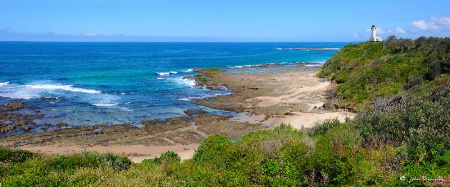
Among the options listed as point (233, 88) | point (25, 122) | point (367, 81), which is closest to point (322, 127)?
point (367, 81)

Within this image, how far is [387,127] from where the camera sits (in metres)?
13.0

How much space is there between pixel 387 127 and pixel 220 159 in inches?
259

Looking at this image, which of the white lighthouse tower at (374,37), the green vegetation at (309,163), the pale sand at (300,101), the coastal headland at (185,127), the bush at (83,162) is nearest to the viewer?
the green vegetation at (309,163)

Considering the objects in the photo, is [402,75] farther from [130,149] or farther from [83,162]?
[83,162]

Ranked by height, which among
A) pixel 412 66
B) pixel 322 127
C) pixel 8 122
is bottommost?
pixel 8 122

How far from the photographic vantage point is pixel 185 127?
26.1 meters

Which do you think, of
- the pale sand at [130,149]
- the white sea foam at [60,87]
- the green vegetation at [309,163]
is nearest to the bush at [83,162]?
the green vegetation at [309,163]

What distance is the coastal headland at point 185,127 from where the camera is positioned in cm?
2164

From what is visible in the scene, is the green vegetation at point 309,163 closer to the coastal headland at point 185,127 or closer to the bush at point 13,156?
the bush at point 13,156

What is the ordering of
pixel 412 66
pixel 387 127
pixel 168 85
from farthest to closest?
pixel 168 85
pixel 412 66
pixel 387 127

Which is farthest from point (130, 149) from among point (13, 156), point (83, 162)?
point (83, 162)

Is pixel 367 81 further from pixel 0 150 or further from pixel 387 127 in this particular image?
pixel 0 150

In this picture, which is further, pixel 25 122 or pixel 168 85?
pixel 168 85

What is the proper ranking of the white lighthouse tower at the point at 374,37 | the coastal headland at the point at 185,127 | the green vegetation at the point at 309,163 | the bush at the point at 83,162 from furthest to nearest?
the white lighthouse tower at the point at 374,37 < the coastal headland at the point at 185,127 < the bush at the point at 83,162 < the green vegetation at the point at 309,163
